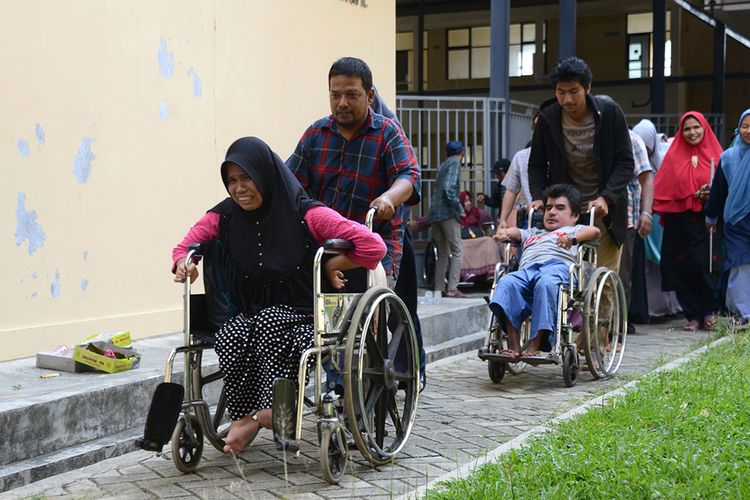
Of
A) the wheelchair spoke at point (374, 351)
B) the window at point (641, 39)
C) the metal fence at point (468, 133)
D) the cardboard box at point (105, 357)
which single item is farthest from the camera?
the window at point (641, 39)

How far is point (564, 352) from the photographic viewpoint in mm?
6398

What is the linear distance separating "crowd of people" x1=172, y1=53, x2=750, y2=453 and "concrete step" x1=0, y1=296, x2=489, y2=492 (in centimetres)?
86

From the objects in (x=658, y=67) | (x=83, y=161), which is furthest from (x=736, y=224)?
(x=658, y=67)

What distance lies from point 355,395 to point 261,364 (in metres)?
0.46

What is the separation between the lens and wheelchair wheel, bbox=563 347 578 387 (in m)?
6.39

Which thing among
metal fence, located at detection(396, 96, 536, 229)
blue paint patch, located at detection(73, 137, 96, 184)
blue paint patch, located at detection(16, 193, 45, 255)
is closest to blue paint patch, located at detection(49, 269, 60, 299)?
blue paint patch, located at detection(16, 193, 45, 255)

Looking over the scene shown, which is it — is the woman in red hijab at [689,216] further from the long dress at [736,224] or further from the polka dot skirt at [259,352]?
the polka dot skirt at [259,352]

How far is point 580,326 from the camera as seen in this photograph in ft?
22.0

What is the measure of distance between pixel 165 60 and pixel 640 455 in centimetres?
458

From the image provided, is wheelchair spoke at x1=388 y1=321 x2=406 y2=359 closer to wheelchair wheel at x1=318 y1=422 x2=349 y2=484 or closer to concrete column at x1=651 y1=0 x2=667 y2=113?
wheelchair wheel at x1=318 y1=422 x2=349 y2=484

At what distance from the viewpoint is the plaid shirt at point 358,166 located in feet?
17.4

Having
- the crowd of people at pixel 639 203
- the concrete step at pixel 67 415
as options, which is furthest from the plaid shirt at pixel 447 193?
the concrete step at pixel 67 415

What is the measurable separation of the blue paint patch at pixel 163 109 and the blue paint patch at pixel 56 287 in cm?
140

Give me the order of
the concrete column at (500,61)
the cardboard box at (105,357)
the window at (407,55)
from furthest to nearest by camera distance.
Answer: the window at (407,55)
the concrete column at (500,61)
the cardboard box at (105,357)
